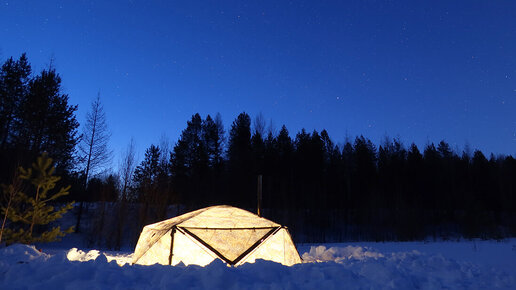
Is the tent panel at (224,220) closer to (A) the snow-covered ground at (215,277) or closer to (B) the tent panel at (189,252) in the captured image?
(B) the tent panel at (189,252)

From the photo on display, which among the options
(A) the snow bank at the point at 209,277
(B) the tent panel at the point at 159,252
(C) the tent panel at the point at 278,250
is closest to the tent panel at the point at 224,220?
(C) the tent panel at the point at 278,250

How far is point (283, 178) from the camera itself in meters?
29.4

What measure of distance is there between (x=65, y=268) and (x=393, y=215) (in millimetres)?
27536

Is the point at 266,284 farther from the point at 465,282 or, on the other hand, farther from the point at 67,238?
the point at 67,238

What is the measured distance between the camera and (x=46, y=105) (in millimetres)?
18625

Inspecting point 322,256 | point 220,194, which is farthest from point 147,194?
point 322,256

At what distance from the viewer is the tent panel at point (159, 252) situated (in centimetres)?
779

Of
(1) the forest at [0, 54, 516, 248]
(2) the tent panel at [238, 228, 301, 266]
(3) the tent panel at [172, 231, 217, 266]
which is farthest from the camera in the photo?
(1) the forest at [0, 54, 516, 248]

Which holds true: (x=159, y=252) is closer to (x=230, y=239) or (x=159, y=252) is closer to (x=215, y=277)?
(x=230, y=239)

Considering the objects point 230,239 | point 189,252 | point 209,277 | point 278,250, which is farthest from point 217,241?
point 209,277

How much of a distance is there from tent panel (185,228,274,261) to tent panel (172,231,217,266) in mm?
224

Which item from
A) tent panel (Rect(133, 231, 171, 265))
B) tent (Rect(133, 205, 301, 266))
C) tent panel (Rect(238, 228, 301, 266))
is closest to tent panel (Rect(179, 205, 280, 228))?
tent (Rect(133, 205, 301, 266))

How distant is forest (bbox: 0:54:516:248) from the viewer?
61.3 feet

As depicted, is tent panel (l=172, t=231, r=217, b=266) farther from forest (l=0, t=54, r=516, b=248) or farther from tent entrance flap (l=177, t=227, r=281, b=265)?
forest (l=0, t=54, r=516, b=248)
